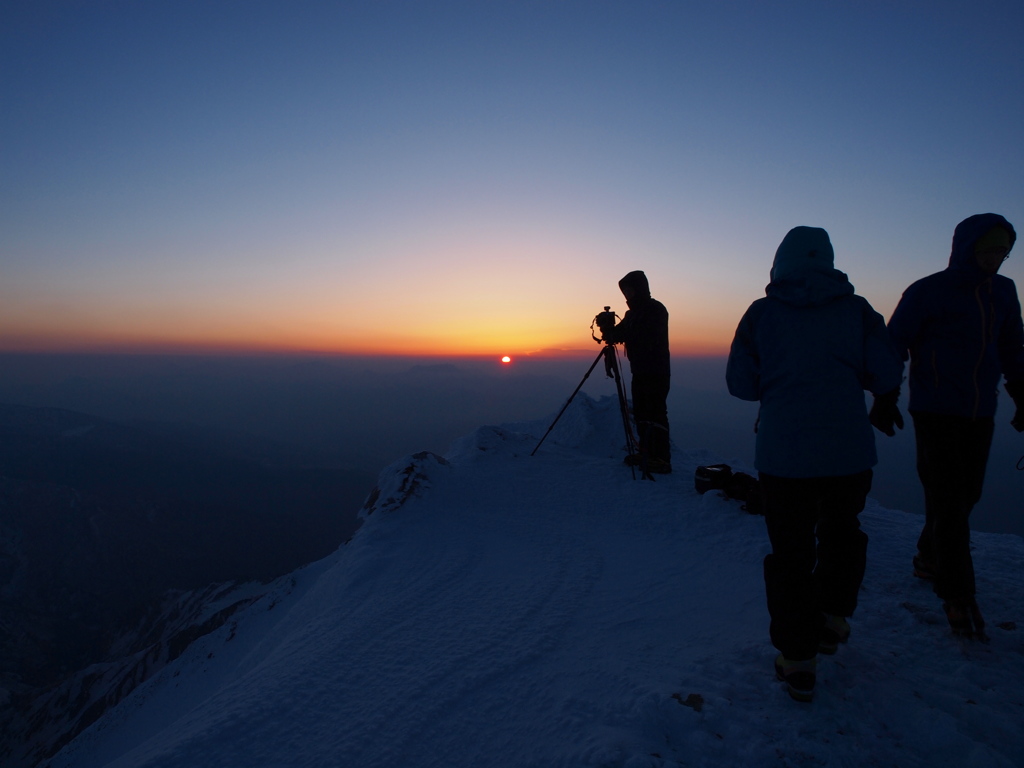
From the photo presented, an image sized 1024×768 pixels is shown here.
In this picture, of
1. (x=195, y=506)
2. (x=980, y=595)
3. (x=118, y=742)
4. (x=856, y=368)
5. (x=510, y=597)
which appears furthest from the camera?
(x=195, y=506)

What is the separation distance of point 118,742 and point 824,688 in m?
7.70

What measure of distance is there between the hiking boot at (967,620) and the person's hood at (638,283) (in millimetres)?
5725

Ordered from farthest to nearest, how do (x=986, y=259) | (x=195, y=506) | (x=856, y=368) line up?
(x=195, y=506)
(x=986, y=259)
(x=856, y=368)

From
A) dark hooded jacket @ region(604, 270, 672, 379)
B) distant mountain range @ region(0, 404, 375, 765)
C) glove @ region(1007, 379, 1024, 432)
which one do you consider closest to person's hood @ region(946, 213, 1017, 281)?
glove @ region(1007, 379, 1024, 432)

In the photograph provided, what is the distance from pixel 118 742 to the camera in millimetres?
5695

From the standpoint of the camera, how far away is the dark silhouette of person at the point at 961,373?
3.22m

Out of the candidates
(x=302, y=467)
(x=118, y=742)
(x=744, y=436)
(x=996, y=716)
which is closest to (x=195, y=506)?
(x=302, y=467)

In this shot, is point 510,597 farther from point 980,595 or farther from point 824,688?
point 980,595

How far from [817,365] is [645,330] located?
5.41 m

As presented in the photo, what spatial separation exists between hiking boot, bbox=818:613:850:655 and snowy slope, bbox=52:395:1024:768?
10cm

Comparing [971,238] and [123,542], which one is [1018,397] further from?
[123,542]

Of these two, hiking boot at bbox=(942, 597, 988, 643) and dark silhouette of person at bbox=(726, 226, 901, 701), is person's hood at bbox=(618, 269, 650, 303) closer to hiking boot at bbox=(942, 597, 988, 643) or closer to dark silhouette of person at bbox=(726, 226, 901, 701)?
dark silhouette of person at bbox=(726, 226, 901, 701)

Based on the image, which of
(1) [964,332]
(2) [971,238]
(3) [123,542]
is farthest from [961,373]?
(3) [123,542]

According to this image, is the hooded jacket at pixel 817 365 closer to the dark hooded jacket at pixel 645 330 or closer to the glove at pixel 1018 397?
the glove at pixel 1018 397
